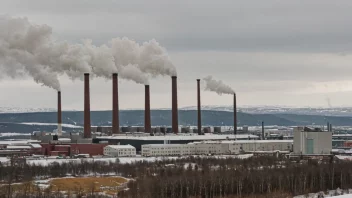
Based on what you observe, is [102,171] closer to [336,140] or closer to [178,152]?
[178,152]

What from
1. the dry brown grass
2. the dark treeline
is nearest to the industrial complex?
the dark treeline

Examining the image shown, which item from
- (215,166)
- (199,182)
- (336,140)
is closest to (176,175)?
(199,182)

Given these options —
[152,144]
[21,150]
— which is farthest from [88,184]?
[152,144]

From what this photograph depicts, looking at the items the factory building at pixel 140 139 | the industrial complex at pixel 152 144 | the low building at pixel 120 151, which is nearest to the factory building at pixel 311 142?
the industrial complex at pixel 152 144

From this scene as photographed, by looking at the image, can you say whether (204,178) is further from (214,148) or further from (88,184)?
(214,148)

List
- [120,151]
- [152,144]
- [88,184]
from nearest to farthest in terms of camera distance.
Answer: [88,184]
[120,151]
[152,144]

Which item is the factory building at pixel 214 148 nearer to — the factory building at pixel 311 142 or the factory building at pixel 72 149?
the factory building at pixel 72 149
